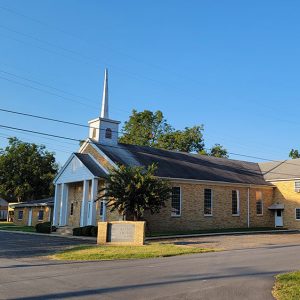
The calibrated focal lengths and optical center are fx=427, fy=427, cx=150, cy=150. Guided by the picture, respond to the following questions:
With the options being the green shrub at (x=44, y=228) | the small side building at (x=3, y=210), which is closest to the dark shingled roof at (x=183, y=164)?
the green shrub at (x=44, y=228)

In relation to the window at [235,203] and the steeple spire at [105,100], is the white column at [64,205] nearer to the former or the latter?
the steeple spire at [105,100]

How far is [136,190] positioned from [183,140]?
38.8 metres

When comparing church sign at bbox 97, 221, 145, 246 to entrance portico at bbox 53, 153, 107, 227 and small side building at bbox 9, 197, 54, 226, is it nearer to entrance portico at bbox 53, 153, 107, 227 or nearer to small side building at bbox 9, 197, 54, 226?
entrance portico at bbox 53, 153, 107, 227

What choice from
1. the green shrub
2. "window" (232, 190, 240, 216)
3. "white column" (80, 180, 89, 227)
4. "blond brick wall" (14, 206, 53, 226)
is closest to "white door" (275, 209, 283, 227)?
"window" (232, 190, 240, 216)

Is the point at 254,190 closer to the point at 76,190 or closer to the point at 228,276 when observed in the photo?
the point at 76,190

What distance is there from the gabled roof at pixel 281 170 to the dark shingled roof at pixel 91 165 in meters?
18.4

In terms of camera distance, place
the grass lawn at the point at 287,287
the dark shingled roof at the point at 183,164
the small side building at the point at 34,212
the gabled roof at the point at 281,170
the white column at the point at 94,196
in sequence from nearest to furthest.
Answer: the grass lawn at the point at 287,287 → the white column at the point at 94,196 → the dark shingled roof at the point at 183,164 → the gabled roof at the point at 281,170 → the small side building at the point at 34,212

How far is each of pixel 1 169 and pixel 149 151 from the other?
38945 millimetres

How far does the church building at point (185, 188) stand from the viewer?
33812mm

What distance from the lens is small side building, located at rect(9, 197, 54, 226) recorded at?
158 feet

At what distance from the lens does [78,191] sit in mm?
38438

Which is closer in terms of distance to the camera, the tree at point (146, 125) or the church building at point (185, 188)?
the church building at point (185, 188)

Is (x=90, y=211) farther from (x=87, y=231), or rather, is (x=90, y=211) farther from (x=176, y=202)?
(x=176, y=202)

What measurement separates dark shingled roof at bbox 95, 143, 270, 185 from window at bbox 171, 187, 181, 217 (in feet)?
3.82
